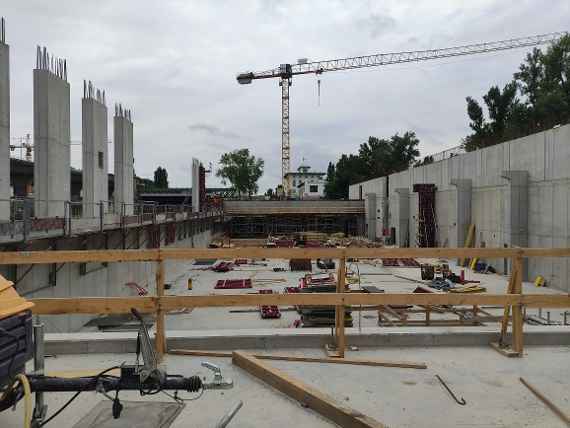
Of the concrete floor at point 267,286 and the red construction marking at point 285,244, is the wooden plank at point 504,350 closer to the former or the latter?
the concrete floor at point 267,286

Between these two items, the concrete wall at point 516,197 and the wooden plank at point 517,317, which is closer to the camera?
the wooden plank at point 517,317

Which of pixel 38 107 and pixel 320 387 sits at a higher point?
pixel 38 107

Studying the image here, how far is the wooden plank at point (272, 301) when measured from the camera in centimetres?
416

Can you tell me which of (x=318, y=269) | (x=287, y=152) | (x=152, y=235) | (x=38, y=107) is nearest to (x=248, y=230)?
(x=318, y=269)

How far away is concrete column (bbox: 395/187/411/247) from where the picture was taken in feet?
133

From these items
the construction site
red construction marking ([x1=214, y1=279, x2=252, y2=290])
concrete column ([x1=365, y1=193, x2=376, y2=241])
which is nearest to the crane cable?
the construction site

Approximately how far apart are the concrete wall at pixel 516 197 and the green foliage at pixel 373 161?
48.7 meters

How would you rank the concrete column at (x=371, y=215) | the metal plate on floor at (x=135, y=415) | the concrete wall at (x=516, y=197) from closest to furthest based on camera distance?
the metal plate on floor at (x=135, y=415) < the concrete wall at (x=516, y=197) < the concrete column at (x=371, y=215)

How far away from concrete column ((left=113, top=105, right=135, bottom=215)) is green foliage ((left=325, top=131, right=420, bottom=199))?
62.9m

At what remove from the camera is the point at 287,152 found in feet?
370

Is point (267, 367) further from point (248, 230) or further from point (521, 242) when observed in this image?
point (248, 230)

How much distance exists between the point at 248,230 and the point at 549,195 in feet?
128

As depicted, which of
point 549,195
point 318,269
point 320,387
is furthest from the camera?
point 318,269

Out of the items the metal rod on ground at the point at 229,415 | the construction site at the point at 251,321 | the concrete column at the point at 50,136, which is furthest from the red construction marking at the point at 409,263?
the metal rod on ground at the point at 229,415
